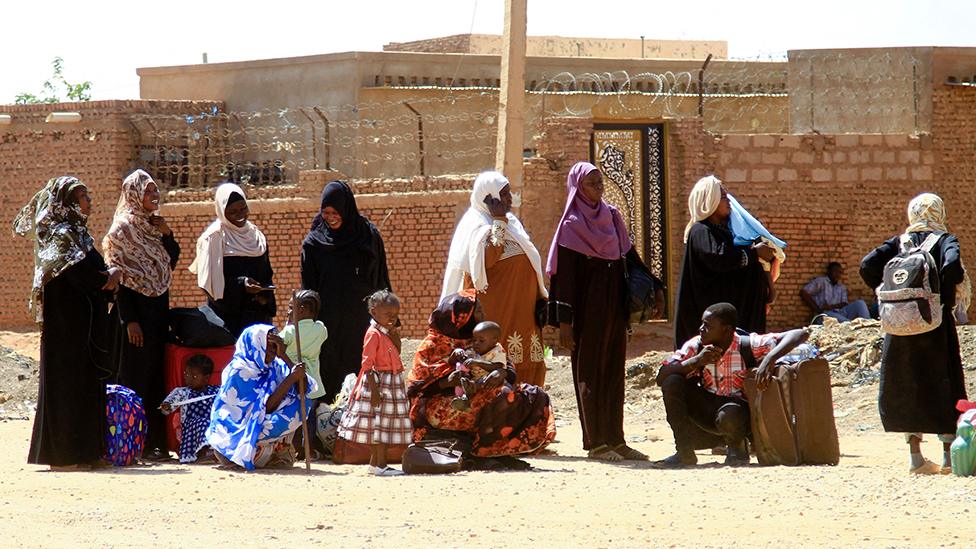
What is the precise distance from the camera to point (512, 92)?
48.4ft

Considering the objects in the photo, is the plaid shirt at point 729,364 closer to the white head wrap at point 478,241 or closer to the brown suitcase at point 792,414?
the brown suitcase at point 792,414

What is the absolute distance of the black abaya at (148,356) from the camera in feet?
28.0

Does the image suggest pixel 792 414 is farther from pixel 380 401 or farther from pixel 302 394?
pixel 302 394

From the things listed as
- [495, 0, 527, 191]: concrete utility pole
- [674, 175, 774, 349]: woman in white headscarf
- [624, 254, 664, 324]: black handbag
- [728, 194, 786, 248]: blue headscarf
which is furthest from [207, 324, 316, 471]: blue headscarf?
[495, 0, 527, 191]: concrete utility pole

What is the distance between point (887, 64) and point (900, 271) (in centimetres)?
1083

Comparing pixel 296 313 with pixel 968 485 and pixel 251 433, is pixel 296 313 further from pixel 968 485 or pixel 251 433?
pixel 968 485

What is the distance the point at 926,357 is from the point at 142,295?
169 inches

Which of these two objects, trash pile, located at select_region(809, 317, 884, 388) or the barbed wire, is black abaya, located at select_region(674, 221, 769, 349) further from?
the barbed wire

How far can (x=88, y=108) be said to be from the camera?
18.0 m

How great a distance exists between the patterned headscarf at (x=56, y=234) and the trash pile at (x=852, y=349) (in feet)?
21.0

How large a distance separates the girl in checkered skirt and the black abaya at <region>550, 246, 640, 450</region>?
47.5 inches

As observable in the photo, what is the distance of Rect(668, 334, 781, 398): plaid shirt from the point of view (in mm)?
7527

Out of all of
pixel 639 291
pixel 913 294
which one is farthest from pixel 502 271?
pixel 913 294

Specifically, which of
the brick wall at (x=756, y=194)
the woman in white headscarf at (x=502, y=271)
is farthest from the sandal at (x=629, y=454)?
the brick wall at (x=756, y=194)
